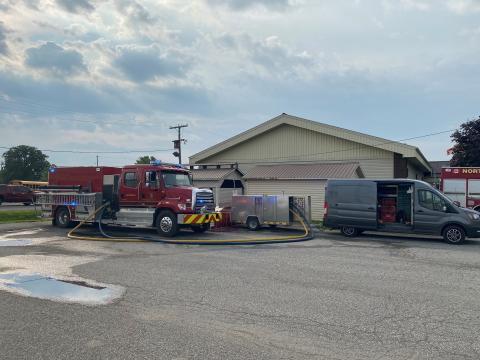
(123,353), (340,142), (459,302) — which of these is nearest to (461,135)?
(340,142)

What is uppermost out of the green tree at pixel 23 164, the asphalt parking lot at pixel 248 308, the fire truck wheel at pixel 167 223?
the green tree at pixel 23 164

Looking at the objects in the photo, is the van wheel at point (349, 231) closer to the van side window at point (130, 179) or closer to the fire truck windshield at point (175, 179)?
the fire truck windshield at point (175, 179)

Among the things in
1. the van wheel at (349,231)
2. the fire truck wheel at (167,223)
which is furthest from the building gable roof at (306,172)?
the fire truck wheel at (167,223)

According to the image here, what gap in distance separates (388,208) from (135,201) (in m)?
9.94

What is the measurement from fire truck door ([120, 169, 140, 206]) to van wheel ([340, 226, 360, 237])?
26.9ft

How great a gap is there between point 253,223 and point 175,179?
14.1 feet

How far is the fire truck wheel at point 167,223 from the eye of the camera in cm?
1392

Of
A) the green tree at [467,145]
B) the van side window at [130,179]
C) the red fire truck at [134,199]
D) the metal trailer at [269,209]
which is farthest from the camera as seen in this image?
the green tree at [467,145]

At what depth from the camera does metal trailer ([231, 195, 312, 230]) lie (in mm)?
16672

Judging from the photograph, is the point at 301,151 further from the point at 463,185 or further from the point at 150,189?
the point at 150,189

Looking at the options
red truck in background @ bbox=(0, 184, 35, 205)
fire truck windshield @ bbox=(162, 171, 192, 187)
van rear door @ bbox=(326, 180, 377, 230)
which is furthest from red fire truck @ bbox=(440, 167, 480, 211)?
red truck in background @ bbox=(0, 184, 35, 205)

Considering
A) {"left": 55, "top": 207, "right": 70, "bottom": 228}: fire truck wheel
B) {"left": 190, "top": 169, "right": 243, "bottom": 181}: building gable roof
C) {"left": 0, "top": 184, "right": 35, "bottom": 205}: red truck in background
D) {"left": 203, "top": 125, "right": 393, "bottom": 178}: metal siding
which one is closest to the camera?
{"left": 55, "top": 207, "right": 70, "bottom": 228}: fire truck wheel

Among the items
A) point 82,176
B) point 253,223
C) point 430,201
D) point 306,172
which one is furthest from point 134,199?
point 306,172

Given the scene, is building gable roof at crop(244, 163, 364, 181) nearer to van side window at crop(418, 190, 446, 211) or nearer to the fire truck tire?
van side window at crop(418, 190, 446, 211)
